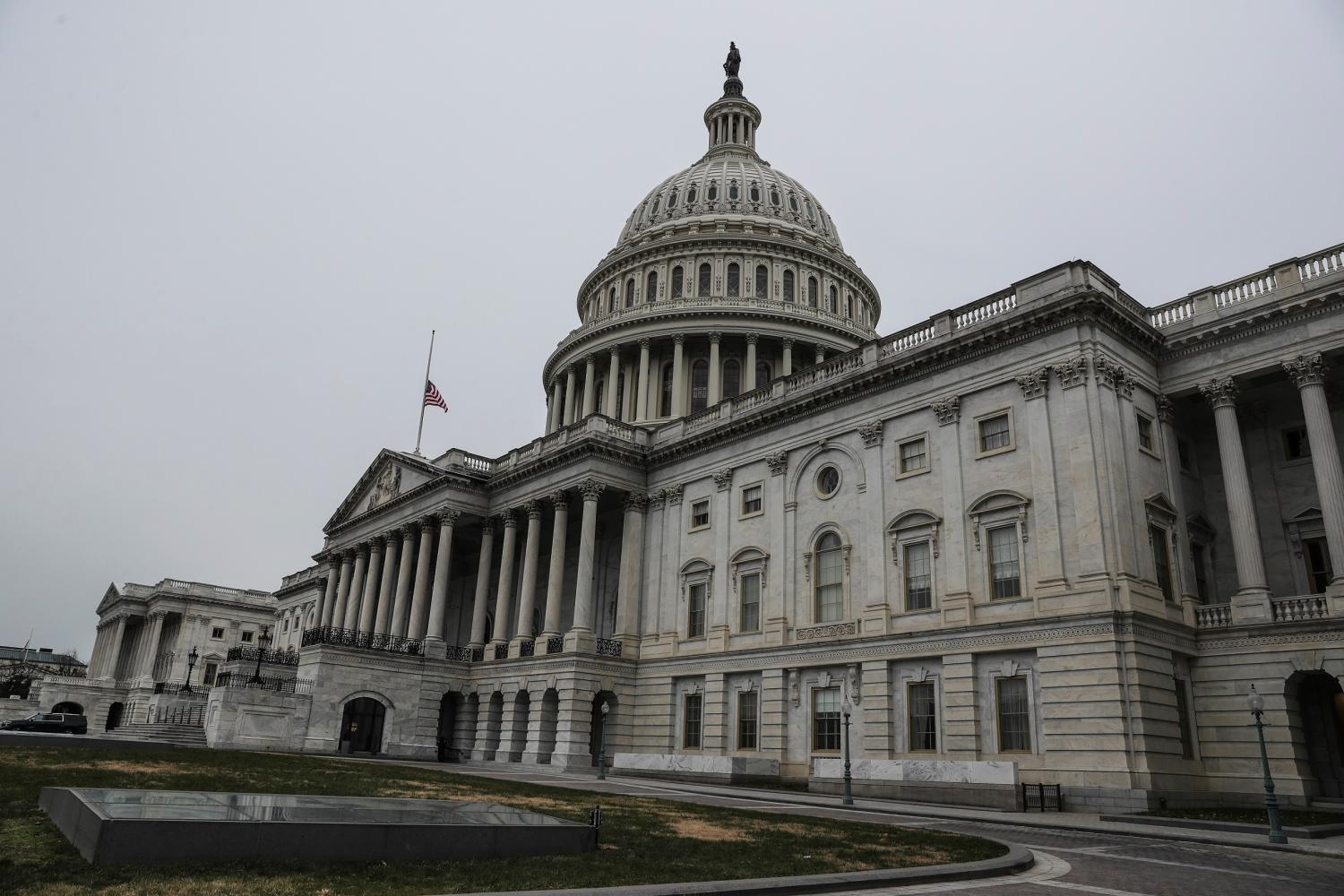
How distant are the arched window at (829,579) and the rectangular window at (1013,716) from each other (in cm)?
828

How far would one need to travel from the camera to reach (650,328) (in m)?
71.2

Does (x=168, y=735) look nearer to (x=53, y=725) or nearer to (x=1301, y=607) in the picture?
(x=53, y=725)

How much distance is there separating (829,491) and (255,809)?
3213 centimetres

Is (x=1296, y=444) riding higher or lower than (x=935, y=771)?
higher

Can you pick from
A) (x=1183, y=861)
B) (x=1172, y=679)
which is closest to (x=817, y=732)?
(x=1172, y=679)

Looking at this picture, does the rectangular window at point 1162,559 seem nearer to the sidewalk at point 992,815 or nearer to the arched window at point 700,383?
the sidewalk at point 992,815

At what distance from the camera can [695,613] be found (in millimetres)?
47031

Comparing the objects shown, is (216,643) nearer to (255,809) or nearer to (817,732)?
(817,732)

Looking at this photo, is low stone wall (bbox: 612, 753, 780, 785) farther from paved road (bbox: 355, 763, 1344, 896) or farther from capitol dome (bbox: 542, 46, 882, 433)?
capitol dome (bbox: 542, 46, 882, 433)

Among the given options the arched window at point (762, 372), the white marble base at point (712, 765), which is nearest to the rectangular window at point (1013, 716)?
the white marble base at point (712, 765)

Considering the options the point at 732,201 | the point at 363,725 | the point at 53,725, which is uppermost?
the point at 732,201

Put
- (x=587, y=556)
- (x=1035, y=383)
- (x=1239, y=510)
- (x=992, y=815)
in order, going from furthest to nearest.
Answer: (x=587, y=556)
(x=1035, y=383)
(x=1239, y=510)
(x=992, y=815)

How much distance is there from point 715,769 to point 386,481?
119 feet

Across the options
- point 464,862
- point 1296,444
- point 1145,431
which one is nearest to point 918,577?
point 1145,431
